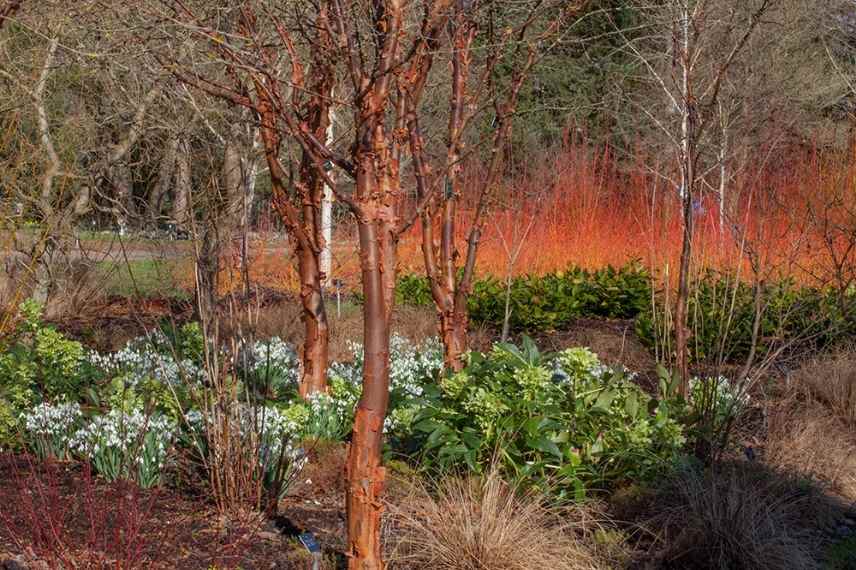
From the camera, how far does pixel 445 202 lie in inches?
224

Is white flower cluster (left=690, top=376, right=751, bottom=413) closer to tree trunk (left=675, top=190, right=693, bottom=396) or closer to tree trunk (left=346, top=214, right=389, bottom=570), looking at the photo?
tree trunk (left=675, top=190, right=693, bottom=396)

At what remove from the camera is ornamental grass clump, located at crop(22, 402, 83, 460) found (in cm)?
459

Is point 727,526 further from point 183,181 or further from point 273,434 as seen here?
point 183,181

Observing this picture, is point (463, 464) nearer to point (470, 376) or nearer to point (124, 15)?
point (470, 376)

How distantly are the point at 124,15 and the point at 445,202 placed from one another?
201cm

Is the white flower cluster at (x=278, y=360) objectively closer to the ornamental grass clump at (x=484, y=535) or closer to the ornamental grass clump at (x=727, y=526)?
the ornamental grass clump at (x=484, y=535)

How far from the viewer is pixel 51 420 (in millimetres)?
4727

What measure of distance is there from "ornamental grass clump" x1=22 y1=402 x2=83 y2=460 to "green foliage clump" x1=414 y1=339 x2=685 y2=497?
1581 millimetres

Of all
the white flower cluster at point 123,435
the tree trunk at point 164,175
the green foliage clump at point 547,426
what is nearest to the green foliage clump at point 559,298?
the tree trunk at point 164,175

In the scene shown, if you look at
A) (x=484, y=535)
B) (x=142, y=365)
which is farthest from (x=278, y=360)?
(x=484, y=535)

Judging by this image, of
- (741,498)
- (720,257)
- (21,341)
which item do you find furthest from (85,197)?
(741,498)

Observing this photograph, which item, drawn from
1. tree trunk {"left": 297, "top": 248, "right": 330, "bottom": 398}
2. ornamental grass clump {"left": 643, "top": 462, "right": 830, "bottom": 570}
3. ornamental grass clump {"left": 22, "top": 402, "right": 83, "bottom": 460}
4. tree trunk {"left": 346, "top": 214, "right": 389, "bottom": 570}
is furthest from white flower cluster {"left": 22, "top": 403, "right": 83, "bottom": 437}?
ornamental grass clump {"left": 643, "top": 462, "right": 830, "bottom": 570}

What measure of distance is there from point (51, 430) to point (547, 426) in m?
2.25

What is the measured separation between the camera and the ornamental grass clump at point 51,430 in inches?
181
